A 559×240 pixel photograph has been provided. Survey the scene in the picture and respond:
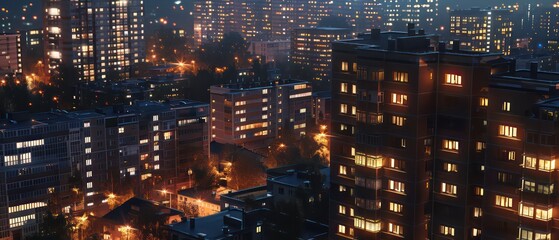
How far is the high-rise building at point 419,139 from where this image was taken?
25297 mm

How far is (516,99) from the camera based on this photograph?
77.9 ft

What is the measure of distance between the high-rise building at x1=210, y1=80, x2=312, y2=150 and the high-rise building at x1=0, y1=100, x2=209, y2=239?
21.4 ft

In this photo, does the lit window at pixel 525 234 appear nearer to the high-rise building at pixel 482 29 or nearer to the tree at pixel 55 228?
the tree at pixel 55 228

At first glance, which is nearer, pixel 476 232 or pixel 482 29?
pixel 476 232

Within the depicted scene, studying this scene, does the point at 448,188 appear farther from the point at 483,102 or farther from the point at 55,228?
the point at 55,228

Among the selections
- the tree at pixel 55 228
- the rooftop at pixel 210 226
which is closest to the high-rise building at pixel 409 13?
the tree at pixel 55 228

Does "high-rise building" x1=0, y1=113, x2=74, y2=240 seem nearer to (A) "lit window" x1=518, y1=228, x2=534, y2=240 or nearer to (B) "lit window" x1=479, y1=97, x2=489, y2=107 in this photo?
(B) "lit window" x1=479, y1=97, x2=489, y2=107

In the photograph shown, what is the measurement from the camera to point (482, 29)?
89.2 meters

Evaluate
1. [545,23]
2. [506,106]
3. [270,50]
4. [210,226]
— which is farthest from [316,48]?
[506,106]

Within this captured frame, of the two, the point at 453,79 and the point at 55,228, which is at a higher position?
the point at 453,79

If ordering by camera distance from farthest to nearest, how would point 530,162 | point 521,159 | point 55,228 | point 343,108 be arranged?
point 55,228 → point 343,108 → point 521,159 → point 530,162

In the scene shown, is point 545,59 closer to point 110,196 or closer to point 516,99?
point 110,196

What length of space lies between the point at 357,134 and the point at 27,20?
300 feet

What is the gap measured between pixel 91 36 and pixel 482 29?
A: 40792mm
